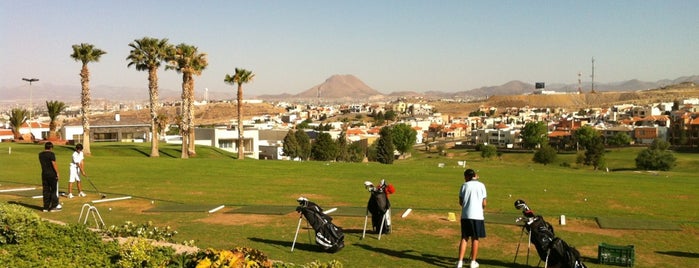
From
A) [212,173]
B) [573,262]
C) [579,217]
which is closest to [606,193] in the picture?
[579,217]

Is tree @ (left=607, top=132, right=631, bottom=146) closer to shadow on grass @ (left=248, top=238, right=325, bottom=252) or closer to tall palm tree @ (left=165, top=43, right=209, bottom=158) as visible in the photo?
tall palm tree @ (left=165, top=43, right=209, bottom=158)

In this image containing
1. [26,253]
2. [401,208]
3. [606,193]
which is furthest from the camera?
[606,193]

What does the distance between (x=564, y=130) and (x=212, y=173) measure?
14519cm

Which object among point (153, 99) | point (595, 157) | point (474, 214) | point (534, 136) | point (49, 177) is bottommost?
point (595, 157)

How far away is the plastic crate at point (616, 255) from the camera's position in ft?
35.8

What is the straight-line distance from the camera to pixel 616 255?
11.0 m

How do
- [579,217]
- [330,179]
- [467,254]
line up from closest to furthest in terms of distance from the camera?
[467,254] → [579,217] → [330,179]

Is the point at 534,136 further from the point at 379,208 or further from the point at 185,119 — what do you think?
the point at 379,208

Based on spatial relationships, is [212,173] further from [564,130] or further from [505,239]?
[564,130]

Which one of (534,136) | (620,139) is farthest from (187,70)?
(620,139)

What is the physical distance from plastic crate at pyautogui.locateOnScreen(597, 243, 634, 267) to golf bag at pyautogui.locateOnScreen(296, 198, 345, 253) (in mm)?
5001

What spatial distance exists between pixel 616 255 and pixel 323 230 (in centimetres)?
555

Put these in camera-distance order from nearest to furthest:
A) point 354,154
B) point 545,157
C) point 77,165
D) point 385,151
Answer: point 77,165
point 385,151
point 354,154
point 545,157

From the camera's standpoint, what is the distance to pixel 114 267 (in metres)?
9.70
